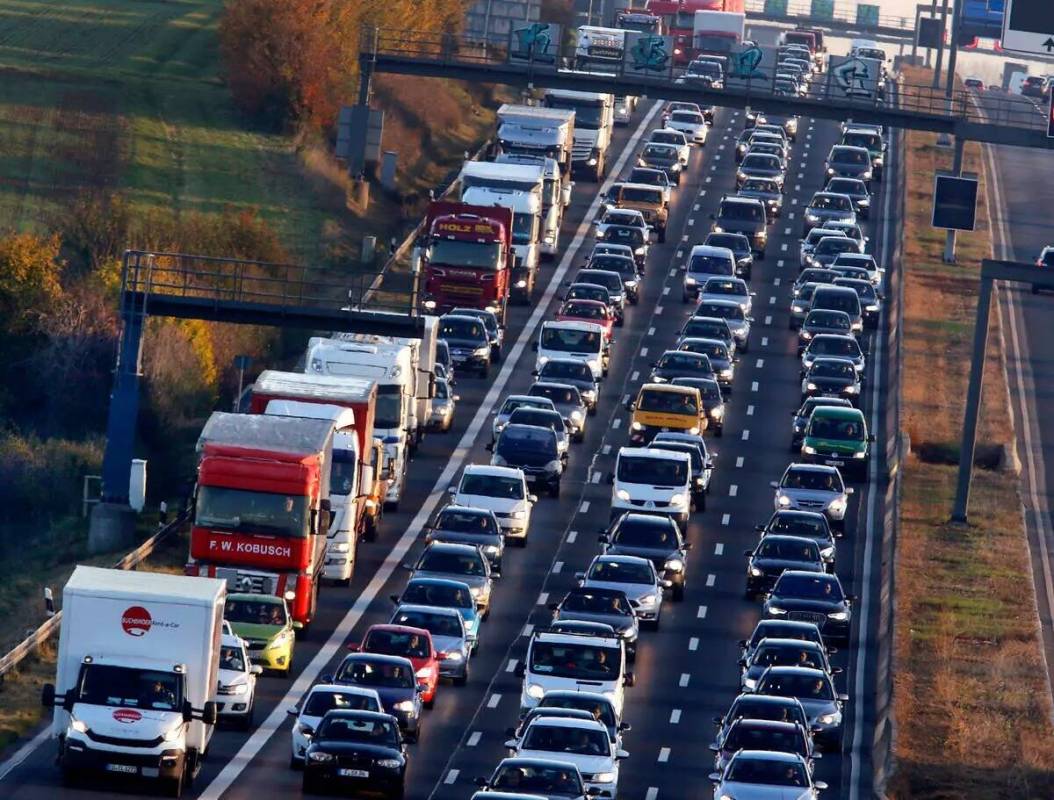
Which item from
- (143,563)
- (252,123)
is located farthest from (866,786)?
(252,123)

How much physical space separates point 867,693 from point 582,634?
554 cm

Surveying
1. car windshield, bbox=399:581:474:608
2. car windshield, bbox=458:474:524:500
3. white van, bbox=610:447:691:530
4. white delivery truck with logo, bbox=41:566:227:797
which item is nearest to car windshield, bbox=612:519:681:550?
car windshield, bbox=458:474:524:500

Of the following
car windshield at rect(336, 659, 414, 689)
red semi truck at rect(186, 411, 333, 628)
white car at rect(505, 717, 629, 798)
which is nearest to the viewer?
white car at rect(505, 717, 629, 798)

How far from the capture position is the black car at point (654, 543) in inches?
2064

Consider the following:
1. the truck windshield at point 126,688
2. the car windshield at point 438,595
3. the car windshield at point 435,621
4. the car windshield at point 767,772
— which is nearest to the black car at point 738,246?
the car windshield at point 438,595

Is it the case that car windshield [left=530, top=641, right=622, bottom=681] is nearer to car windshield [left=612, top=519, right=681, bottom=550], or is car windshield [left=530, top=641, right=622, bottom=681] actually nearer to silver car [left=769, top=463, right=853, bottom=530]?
car windshield [left=612, top=519, right=681, bottom=550]

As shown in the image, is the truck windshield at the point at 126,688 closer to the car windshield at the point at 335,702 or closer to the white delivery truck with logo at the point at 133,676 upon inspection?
the white delivery truck with logo at the point at 133,676

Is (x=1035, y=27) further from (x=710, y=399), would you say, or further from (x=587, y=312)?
(x=587, y=312)

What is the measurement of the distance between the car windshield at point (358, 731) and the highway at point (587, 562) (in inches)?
44.3

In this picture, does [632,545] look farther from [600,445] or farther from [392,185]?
[392,185]

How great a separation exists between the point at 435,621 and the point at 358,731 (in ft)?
25.6

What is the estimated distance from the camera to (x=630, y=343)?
75.2m

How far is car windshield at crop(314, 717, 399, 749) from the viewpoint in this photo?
3803 centimetres

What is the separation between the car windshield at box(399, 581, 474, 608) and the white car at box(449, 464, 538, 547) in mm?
7305
